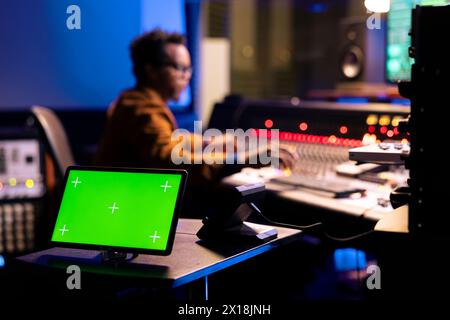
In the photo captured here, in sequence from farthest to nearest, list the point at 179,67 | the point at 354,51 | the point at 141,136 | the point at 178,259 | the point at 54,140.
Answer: the point at 354,51
the point at 179,67
the point at 54,140
the point at 141,136
the point at 178,259

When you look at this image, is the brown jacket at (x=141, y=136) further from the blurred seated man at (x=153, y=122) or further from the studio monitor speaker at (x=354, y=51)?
the studio monitor speaker at (x=354, y=51)

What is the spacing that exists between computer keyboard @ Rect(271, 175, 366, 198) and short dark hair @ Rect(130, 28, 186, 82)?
96 centimetres

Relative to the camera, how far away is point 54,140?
10.1 ft

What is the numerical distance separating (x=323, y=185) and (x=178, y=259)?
34.8 inches

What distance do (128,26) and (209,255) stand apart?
2615 mm

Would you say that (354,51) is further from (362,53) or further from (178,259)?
(178,259)

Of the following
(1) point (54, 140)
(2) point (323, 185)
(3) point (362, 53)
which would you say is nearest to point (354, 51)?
(3) point (362, 53)

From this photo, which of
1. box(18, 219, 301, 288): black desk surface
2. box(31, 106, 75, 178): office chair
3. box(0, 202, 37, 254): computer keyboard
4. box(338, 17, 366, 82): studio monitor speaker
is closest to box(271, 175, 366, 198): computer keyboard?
box(18, 219, 301, 288): black desk surface

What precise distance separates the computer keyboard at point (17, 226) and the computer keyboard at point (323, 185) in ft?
5.10

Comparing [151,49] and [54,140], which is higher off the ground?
[151,49]
